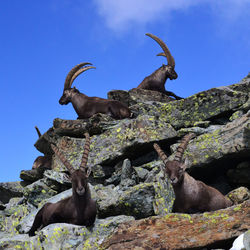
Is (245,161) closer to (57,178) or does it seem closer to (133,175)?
(133,175)

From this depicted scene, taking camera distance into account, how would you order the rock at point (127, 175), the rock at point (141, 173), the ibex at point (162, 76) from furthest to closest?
the ibex at point (162, 76)
the rock at point (141, 173)
the rock at point (127, 175)

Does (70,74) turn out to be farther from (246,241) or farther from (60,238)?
(246,241)

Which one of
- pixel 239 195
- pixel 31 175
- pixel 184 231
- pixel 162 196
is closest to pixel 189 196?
pixel 162 196

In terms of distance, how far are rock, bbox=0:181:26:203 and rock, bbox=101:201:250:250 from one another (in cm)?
1049

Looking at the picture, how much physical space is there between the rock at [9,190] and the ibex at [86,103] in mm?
3936

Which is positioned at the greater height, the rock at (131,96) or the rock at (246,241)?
the rock at (131,96)

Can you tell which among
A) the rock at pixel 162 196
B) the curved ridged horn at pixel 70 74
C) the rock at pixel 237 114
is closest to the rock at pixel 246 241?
the rock at pixel 162 196

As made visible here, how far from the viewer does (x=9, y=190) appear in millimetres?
16547

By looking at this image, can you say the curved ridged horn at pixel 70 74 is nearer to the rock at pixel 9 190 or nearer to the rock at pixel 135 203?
the rock at pixel 9 190

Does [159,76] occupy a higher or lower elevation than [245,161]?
higher

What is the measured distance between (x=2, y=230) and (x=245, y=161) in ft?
24.8

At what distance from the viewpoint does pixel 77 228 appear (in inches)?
321

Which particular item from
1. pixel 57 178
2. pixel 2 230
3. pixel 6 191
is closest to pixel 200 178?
pixel 57 178

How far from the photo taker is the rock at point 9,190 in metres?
16.5
